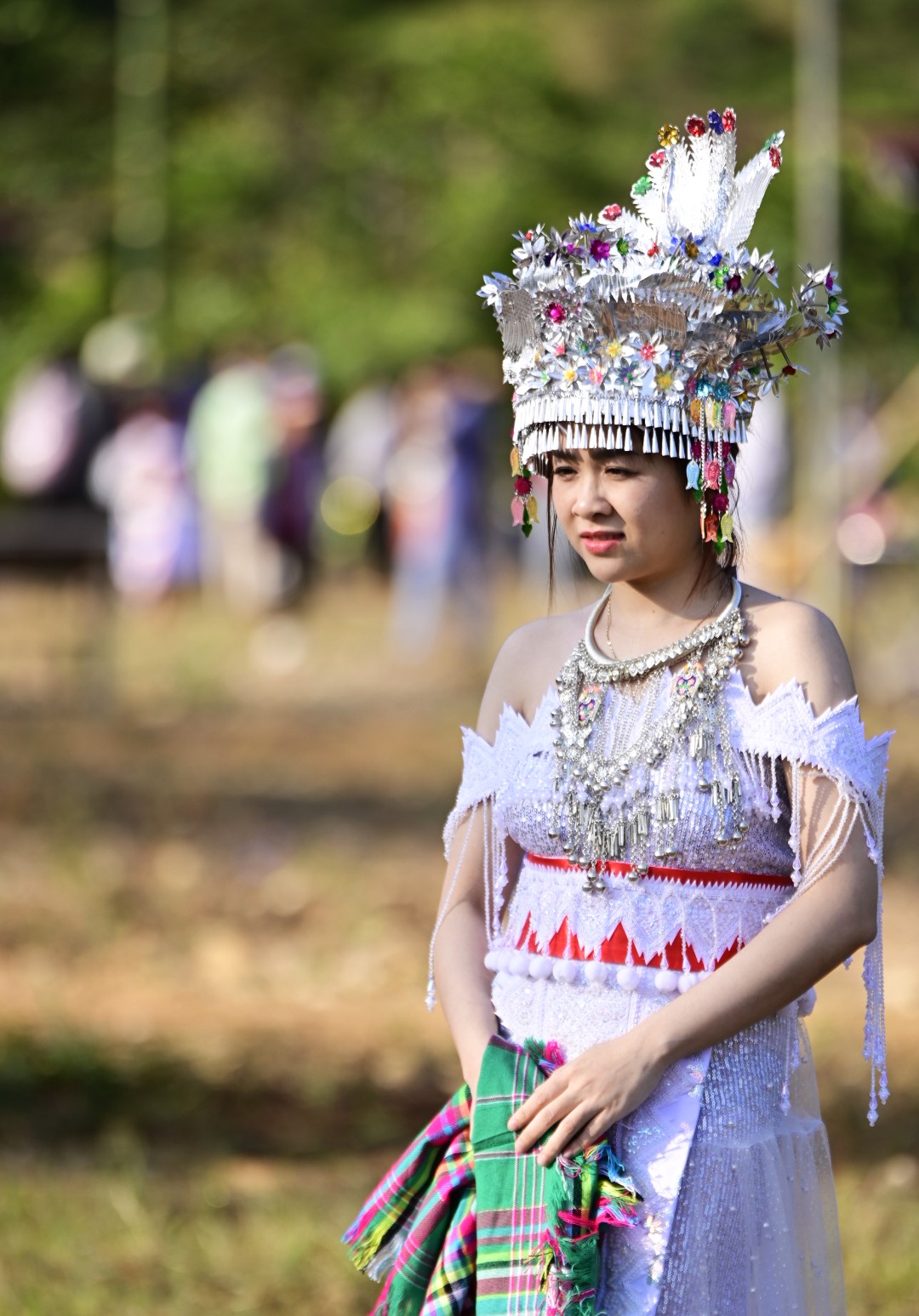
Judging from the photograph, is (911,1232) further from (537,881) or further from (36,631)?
(36,631)

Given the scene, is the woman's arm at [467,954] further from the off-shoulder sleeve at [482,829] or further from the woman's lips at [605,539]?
the woman's lips at [605,539]

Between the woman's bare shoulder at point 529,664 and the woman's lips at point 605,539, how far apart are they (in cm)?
21

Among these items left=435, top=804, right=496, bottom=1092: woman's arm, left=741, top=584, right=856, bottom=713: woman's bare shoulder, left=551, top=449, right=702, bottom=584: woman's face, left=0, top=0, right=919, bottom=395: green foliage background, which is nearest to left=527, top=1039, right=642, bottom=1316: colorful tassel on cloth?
left=435, top=804, right=496, bottom=1092: woman's arm

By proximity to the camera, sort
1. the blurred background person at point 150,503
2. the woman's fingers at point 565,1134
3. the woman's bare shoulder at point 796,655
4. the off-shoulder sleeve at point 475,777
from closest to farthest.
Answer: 1. the woman's fingers at point 565,1134
2. the woman's bare shoulder at point 796,655
3. the off-shoulder sleeve at point 475,777
4. the blurred background person at point 150,503

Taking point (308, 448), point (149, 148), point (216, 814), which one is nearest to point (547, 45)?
point (149, 148)

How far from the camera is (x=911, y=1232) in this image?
14.2 ft

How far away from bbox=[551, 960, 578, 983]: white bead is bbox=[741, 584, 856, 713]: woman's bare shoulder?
1.40 feet

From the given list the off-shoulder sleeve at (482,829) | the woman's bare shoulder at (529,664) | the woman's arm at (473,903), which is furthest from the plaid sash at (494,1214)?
the woman's bare shoulder at (529,664)

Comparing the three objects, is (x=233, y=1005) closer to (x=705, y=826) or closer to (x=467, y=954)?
(x=467, y=954)

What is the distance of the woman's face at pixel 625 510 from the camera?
255 cm

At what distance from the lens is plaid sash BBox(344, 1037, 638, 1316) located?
8.00ft

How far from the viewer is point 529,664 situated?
2785 mm

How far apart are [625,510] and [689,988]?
0.61m

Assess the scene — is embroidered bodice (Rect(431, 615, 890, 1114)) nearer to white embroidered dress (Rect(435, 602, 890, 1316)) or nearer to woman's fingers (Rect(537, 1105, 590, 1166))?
white embroidered dress (Rect(435, 602, 890, 1316))
